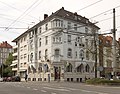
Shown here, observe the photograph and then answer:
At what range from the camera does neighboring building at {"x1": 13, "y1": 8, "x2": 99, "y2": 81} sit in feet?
231

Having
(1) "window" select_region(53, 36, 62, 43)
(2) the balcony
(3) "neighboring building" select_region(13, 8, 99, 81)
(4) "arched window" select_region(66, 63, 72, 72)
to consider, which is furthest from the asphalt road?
(1) "window" select_region(53, 36, 62, 43)

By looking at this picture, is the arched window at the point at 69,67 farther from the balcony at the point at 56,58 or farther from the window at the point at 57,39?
the window at the point at 57,39

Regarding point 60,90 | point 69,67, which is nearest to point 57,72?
point 69,67

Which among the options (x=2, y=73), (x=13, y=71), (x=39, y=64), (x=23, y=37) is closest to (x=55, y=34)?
(x=39, y=64)

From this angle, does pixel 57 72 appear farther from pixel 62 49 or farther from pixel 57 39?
pixel 57 39

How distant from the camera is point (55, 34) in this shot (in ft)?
232

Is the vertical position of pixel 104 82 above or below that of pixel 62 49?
below

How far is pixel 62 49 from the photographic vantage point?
7112cm

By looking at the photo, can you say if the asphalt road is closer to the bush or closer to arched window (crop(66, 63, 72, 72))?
the bush

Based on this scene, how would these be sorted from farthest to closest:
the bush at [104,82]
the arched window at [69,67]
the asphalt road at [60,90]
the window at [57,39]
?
1. the window at [57,39]
2. the arched window at [69,67]
3. the bush at [104,82]
4. the asphalt road at [60,90]

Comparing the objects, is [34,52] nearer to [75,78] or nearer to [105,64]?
[75,78]

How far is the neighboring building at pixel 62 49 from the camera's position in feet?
231

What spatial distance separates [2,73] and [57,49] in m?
49.6

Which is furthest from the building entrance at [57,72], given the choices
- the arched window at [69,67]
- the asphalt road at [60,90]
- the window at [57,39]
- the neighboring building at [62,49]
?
the asphalt road at [60,90]
